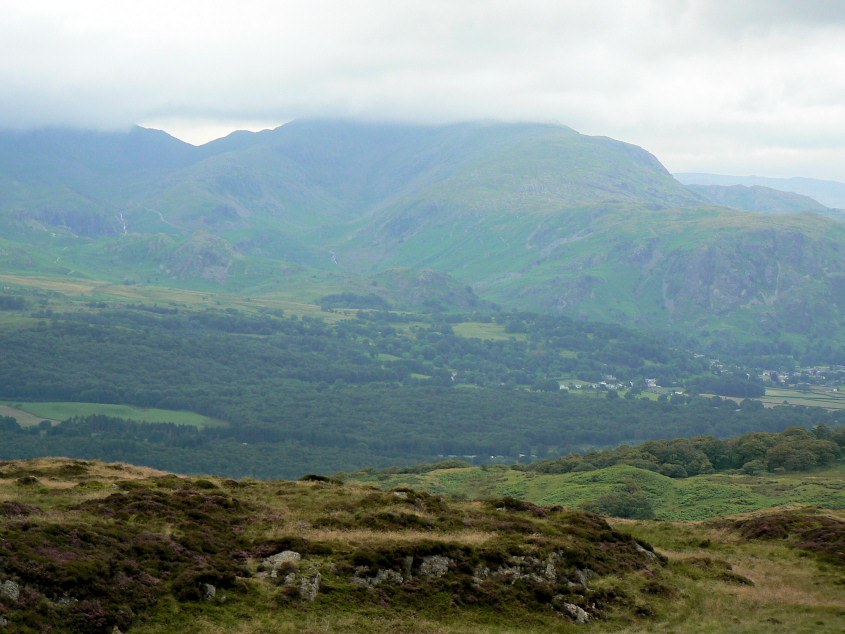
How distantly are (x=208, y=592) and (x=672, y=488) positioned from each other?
78097 millimetres

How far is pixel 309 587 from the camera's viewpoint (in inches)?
1515

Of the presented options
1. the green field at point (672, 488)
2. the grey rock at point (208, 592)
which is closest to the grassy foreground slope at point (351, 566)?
the grey rock at point (208, 592)

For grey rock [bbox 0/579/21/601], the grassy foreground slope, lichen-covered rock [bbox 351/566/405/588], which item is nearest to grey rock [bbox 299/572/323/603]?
the grassy foreground slope

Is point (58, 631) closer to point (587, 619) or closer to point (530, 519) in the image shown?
point (587, 619)

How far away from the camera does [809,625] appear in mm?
40938

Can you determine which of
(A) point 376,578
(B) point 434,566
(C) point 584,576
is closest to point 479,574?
(B) point 434,566

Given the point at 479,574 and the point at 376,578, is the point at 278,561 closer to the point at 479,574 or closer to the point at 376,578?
the point at 376,578

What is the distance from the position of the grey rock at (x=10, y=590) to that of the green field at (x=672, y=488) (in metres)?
71.6

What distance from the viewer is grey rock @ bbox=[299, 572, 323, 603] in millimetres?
37844

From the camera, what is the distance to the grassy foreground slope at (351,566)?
1368 inches

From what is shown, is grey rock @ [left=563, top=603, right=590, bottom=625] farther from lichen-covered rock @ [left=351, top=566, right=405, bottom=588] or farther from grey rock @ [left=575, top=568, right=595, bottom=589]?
lichen-covered rock @ [left=351, top=566, right=405, bottom=588]

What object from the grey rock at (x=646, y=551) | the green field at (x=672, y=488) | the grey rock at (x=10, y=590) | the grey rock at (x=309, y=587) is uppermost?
the grey rock at (x=10, y=590)

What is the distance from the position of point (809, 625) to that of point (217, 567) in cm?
3036

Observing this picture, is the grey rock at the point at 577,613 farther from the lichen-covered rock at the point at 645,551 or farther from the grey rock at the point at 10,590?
the grey rock at the point at 10,590
